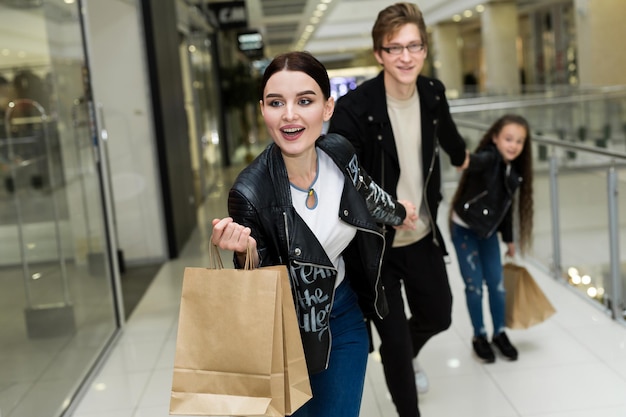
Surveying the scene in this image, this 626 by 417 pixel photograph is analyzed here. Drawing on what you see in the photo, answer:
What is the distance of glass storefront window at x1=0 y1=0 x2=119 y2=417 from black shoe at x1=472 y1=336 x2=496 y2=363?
224 cm

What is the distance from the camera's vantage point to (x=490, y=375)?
4098mm

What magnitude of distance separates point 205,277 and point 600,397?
2.56 m

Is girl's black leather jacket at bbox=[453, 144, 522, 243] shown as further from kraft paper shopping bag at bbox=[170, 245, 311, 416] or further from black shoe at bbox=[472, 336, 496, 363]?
kraft paper shopping bag at bbox=[170, 245, 311, 416]

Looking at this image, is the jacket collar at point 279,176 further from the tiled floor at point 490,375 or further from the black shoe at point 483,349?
the black shoe at point 483,349

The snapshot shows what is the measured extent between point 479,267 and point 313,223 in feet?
7.49

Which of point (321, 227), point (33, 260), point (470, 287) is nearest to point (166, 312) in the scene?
point (33, 260)

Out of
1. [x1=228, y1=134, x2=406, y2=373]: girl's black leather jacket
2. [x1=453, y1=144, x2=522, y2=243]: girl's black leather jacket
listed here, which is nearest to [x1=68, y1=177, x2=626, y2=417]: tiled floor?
[x1=453, y1=144, x2=522, y2=243]: girl's black leather jacket

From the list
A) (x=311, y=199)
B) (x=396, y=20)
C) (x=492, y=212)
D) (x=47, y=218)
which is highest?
(x=396, y=20)

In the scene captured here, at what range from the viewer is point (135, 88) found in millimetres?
7570

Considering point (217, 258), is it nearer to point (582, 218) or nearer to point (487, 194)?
point (487, 194)

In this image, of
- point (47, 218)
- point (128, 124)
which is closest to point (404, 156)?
point (47, 218)

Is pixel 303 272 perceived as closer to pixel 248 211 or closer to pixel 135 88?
pixel 248 211

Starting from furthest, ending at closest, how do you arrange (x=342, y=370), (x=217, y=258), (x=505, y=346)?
(x=505, y=346)
(x=342, y=370)
(x=217, y=258)

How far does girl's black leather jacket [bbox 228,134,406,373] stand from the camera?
2068 millimetres
